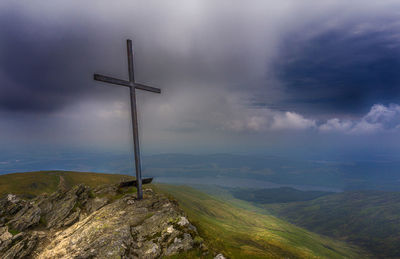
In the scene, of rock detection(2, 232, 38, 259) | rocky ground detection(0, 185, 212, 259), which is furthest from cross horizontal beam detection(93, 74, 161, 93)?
rock detection(2, 232, 38, 259)

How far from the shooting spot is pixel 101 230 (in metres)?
12.9

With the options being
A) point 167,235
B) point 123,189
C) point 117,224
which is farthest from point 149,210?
point 123,189

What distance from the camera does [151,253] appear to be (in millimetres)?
11461

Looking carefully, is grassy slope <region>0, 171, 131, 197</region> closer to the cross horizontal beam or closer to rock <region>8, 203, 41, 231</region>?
rock <region>8, 203, 41, 231</region>

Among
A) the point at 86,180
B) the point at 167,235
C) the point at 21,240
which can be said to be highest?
the point at 167,235

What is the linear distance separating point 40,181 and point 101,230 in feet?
505

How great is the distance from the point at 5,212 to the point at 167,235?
75.6ft

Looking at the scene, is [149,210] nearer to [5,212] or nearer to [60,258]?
[60,258]

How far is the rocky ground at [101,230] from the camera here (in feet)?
38.1

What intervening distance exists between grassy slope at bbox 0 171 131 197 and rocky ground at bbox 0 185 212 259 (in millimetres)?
93283

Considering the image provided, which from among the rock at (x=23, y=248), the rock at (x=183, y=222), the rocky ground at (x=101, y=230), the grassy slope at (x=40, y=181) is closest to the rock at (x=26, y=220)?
the rocky ground at (x=101, y=230)

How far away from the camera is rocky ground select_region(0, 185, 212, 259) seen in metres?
11.6

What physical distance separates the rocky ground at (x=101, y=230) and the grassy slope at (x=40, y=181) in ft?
306

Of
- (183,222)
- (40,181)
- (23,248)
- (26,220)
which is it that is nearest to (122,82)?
(183,222)
